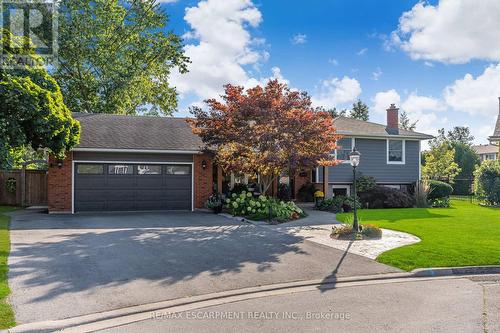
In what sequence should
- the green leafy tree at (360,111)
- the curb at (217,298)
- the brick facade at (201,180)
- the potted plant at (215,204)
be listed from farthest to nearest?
1. the green leafy tree at (360,111)
2. the brick facade at (201,180)
3. the potted plant at (215,204)
4. the curb at (217,298)

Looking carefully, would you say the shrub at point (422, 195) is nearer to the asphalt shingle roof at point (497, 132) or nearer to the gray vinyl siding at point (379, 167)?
the gray vinyl siding at point (379, 167)

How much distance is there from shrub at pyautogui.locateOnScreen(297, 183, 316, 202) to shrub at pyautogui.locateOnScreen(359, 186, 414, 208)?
2.57m

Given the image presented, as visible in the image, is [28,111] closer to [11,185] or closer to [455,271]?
[11,185]

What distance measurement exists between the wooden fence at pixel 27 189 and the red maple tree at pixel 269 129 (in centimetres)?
961

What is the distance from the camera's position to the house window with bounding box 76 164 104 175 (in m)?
17.0

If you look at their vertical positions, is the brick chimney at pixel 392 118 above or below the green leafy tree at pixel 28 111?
above

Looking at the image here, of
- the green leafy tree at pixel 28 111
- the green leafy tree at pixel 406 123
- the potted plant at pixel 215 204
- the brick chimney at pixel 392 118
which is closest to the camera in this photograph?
the green leafy tree at pixel 28 111

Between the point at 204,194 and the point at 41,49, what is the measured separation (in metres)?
17.3

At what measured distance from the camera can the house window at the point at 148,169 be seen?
17.8 meters

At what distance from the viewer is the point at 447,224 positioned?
45.6 feet

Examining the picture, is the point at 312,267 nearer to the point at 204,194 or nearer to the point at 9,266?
the point at 9,266

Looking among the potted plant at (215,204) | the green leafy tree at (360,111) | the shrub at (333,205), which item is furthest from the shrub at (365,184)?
the green leafy tree at (360,111)

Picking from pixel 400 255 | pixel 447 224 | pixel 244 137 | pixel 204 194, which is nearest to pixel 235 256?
pixel 400 255

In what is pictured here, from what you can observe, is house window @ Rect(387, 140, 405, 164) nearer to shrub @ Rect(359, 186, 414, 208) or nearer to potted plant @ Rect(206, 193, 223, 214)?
shrub @ Rect(359, 186, 414, 208)
